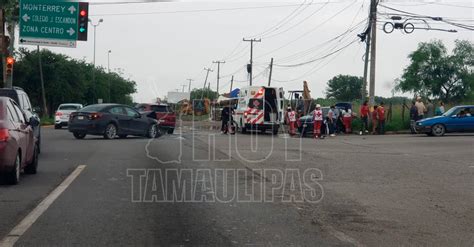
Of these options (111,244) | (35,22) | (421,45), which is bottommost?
(111,244)

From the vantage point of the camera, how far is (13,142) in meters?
11.4

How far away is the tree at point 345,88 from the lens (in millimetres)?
121875

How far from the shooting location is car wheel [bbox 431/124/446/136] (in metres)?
30.8

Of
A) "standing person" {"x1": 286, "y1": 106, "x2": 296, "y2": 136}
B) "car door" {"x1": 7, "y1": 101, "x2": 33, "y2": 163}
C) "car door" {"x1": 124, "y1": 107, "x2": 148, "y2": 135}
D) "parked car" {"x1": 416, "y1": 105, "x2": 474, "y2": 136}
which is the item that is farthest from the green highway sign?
"car door" {"x1": 7, "y1": 101, "x2": 33, "y2": 163}

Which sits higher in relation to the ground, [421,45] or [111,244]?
[421,45]

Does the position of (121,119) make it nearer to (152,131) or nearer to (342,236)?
(152,131)

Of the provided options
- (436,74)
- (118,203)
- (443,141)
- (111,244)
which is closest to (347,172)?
(118,203)

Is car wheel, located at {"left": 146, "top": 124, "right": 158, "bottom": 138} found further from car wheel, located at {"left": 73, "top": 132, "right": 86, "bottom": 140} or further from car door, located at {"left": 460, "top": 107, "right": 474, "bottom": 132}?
car door, located at {"left": 460, "top": 107, "right": 474, "bottom": 132}

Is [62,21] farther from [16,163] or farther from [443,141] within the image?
[16,163]

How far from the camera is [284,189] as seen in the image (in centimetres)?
1218

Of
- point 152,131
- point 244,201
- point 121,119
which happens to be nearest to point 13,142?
point 244,201

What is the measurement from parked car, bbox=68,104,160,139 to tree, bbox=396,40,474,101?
202ft

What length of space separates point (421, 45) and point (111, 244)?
80833 millimetres

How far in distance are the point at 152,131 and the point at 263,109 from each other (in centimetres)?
850
